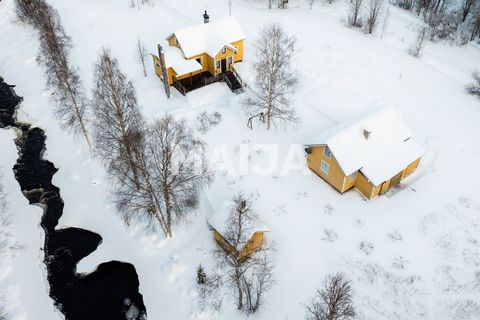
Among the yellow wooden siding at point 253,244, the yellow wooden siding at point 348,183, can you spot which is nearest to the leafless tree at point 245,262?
the yellow wooden siding at point 253,244

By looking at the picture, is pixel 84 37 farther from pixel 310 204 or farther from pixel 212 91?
pixel 310 204

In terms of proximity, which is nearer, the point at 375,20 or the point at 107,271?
the point at 107,271

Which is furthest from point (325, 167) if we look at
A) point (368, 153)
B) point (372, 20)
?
point (372, 20)

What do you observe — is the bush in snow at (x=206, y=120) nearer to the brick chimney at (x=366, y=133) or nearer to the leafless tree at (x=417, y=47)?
the brick chimney at (x=366, y=133)

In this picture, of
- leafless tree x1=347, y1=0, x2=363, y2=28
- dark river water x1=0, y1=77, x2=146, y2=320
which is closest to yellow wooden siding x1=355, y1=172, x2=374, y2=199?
dark river water x1=0, y1=77, x2=146, y2=320

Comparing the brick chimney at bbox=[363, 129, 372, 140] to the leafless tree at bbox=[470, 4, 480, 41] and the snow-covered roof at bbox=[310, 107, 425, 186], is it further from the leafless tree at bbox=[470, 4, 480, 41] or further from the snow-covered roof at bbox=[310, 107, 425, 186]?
the leafless tree at bbox=[470, 4, 480, 41]

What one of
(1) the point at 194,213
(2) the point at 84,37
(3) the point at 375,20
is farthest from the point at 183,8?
(1) the point at 194,213
